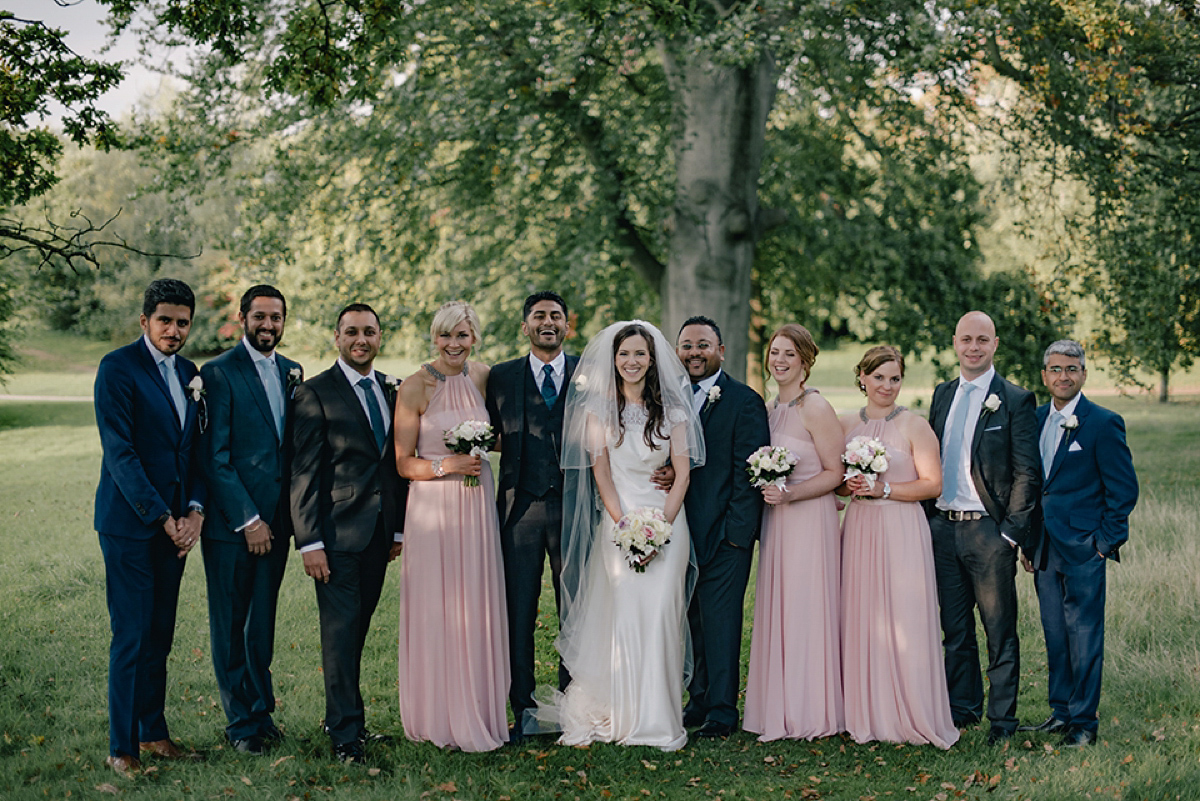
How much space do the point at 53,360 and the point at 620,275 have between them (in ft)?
94.7

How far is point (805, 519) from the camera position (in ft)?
20.0

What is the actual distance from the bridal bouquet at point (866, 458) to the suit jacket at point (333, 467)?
105 inches

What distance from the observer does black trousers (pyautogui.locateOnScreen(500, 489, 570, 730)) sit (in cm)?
600

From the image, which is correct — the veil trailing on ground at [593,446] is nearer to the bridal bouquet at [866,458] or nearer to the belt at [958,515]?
the bridal bouquet at [866,458]

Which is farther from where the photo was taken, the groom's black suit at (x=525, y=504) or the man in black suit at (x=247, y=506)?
the groom's black suit at (x=525, y=504)

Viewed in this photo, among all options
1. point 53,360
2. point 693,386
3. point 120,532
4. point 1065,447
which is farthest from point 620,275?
point 53,360

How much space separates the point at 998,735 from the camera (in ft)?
19.5

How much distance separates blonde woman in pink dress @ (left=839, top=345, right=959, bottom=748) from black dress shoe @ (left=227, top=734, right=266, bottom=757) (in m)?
3.38

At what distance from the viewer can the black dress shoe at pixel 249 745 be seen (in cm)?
568

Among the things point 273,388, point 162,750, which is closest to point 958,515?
point 273,388

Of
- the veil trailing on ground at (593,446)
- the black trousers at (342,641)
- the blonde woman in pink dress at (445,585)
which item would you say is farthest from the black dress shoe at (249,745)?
the veil trailing on ground at (593,446)

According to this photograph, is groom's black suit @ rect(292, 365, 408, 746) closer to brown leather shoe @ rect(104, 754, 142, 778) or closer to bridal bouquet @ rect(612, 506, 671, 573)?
brown leather shoe @ rect(104, 754, 142, 778)

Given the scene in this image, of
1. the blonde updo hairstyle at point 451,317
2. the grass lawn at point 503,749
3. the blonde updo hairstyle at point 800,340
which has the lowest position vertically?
the grass lawn at point 503,749

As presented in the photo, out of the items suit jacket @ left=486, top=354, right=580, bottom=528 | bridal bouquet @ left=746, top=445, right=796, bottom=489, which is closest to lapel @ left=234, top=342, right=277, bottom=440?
suit jacket @ left=486, top=354, right=580, bottom=528
